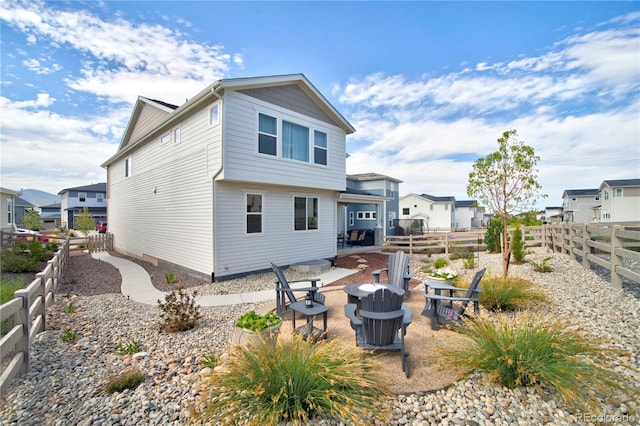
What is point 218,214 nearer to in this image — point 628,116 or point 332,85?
point 332,85

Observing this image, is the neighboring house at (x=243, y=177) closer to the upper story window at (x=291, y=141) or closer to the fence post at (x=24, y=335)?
the upper story window at (x=291, y=141)

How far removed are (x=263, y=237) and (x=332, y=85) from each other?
7914mm

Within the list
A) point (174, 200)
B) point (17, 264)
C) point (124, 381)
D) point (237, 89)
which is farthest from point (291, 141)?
point (17, 264)

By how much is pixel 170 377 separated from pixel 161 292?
17.4 feet

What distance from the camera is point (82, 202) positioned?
39.2 m

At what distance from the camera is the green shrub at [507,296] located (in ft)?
17.1

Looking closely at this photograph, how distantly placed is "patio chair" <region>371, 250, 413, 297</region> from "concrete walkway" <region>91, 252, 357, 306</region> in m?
2.60

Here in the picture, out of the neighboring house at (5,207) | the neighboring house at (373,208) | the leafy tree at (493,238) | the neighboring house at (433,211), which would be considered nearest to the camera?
the leafy tree at (493,238)

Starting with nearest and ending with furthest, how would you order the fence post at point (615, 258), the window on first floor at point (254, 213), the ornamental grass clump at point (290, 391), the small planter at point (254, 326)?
the ornamental grass clump at point (290, 391) < the small planter at point (254, 326) < the fence post at point (615, 258) < the window on first floor at point (254, 213)

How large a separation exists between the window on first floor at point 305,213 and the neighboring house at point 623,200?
37083 mm

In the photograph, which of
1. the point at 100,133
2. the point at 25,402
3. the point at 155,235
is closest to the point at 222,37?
the point at 155,235

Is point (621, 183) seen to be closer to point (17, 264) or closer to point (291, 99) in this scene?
point (291, 99)

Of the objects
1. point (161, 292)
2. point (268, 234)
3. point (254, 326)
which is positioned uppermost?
point (268, 234)

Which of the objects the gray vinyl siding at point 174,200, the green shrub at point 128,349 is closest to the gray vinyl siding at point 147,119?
the gray vinyl siding at point 174,200
